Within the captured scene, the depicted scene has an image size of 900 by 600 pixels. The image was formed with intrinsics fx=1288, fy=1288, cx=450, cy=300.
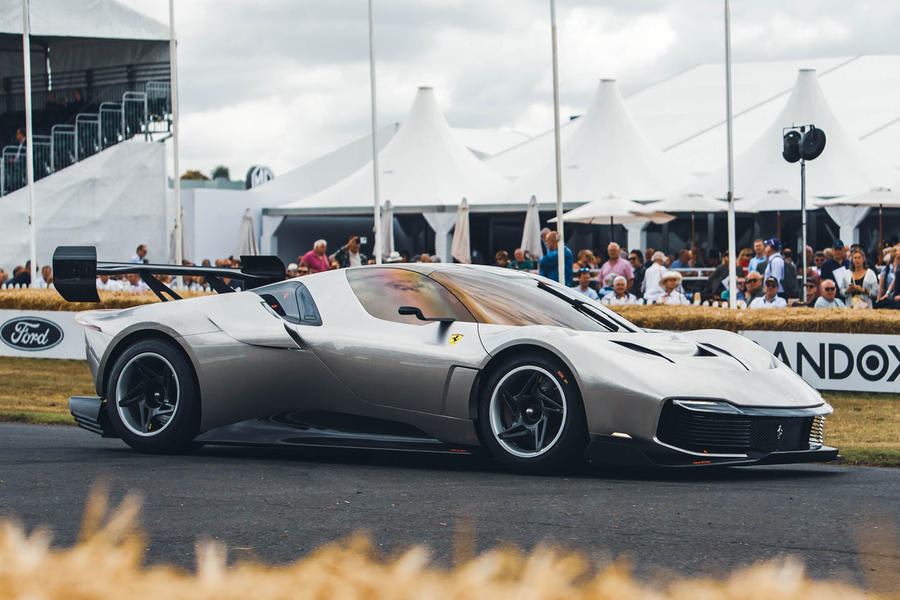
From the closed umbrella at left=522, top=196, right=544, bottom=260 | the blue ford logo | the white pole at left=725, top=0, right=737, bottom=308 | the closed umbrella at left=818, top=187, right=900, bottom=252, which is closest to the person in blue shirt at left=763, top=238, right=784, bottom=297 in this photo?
the white pole at left=725, top=0, right=737, bottom=308

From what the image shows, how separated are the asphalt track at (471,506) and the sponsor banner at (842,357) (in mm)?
4567

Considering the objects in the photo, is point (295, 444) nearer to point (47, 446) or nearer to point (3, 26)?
point (47, 446)

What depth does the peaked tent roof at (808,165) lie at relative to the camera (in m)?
26.2

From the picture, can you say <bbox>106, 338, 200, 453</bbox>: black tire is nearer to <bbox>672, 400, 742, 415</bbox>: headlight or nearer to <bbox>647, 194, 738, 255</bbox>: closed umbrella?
<bbox>672, 400, 742, 415</bbox>: headlight

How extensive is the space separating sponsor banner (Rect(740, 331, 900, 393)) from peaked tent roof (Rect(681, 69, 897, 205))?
Result: 14.1 meters

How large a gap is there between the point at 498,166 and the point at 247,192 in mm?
7420

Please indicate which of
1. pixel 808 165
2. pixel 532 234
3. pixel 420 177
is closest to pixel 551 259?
pixel 532 234

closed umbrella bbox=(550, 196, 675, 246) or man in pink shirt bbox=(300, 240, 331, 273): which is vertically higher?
closed umbrella bbox=(550, 196, 675, 246)

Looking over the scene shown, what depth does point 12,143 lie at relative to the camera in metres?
38.1

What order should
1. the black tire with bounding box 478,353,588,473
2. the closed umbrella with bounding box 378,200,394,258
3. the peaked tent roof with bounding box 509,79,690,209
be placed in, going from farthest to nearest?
1. the peaked tent roof with bounding box 509,79,690,209
2. the closed umbrella with bounding box 378,200,394,258
3. the black tire with bounding box 478,353,588,473

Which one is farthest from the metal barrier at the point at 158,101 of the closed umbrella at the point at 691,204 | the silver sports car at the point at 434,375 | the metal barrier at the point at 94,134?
the silver sports car at the point at 434,375

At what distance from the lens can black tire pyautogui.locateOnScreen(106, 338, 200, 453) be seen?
7.68m

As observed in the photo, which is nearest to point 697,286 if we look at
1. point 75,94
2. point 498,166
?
point 498,166

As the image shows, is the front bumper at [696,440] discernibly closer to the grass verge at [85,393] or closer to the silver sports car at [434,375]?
the silver sports car at [434,375]
